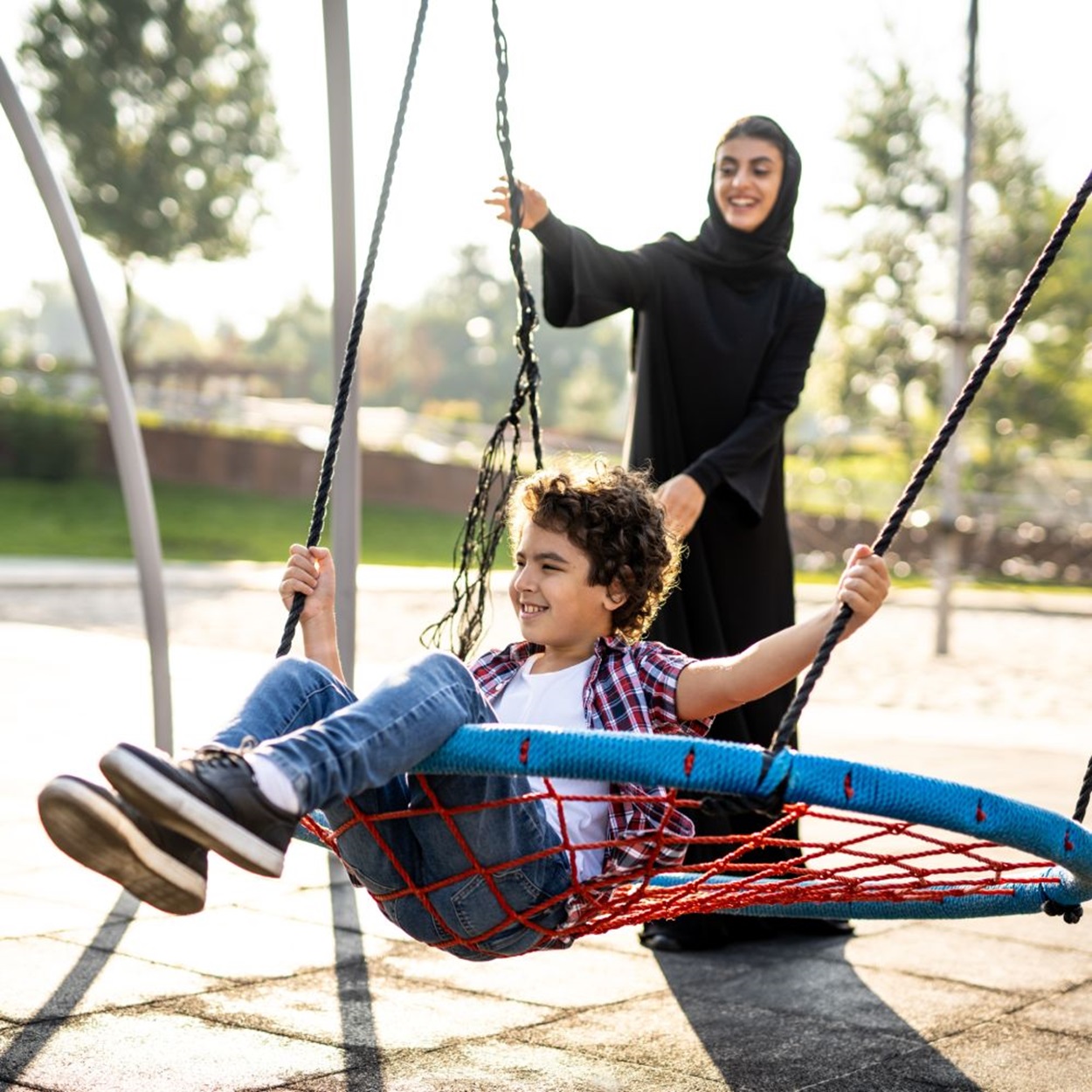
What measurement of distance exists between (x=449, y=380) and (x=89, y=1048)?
252 ft

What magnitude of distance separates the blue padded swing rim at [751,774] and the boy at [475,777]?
8 centimetres

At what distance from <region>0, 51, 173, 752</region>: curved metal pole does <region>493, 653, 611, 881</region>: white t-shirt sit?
72.2 inches

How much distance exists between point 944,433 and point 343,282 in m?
2.38

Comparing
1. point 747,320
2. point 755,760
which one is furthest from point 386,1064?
point 747,320

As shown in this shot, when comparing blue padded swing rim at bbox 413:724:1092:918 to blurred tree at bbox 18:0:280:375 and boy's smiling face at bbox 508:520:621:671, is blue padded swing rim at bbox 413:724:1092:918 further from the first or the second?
blurred tree at bbox 18:0:280:375

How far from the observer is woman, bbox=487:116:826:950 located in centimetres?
444

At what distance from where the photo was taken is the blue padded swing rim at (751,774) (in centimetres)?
238

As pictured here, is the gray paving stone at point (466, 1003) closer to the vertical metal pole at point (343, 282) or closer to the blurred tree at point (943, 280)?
the vertical metal pole at point (343, 282)

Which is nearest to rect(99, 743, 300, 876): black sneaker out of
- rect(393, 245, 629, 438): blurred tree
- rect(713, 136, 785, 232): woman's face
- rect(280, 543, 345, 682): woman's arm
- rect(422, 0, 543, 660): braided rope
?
rect(280, 543, 345, 682): woman's arm

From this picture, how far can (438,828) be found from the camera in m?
2.90

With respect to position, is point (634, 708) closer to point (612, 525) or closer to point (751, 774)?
point (612, 525)

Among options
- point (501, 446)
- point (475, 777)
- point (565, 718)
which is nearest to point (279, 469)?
point (501, 446)

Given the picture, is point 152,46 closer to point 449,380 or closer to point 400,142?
point 400,142

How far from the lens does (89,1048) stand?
3369 mm
